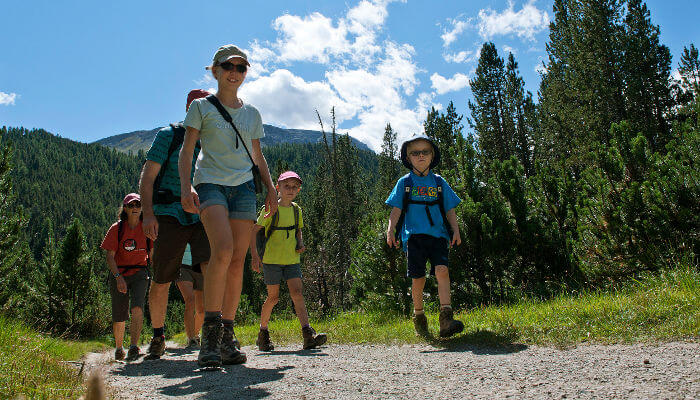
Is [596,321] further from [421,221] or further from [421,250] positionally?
[421,221]

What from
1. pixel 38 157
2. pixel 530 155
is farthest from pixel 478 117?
pixel 38 157

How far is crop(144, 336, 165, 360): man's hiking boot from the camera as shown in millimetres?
4424

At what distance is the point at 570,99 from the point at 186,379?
98.3 ft

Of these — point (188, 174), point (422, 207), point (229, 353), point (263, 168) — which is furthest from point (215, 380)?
point (422, 207)

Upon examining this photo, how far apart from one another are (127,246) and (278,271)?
1.75m

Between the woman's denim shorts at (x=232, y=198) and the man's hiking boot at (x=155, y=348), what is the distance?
1.88m

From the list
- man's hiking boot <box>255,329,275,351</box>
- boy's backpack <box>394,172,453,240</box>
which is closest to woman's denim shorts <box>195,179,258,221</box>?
boy's backpack <box>394,172,453,240</box>

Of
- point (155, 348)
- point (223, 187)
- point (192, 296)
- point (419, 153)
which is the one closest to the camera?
point (223, 187)

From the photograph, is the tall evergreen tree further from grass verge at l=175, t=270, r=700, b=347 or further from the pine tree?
grass verge at l=175, t=270, r=700, b=347

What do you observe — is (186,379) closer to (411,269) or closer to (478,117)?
(411,269)

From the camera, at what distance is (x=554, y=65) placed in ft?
107

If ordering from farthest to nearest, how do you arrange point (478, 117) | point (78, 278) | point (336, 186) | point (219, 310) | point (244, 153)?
point (478, 117)
point (78, 278)
point (336, 186)
point (244, 153)
point (219, 310)

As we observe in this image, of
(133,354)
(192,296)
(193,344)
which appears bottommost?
(193,344)

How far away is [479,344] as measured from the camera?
3779mm
